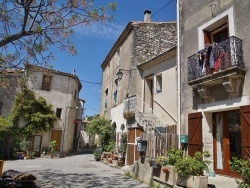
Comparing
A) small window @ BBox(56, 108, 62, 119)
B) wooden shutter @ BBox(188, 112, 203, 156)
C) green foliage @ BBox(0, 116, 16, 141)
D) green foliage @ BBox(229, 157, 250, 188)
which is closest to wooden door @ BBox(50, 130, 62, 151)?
small window @ BBox(56, 108, 62, 119)

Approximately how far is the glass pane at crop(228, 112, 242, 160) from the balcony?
126 centimetres

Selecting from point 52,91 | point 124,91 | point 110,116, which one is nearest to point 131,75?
point 124,91

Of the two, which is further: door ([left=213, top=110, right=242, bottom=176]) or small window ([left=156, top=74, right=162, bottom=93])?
small window ([left=156, top=74, right=162, bottom=93])

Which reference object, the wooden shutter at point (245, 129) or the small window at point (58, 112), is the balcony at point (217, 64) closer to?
the wooden shutter at point (245, 129)

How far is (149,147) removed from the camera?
10.2m

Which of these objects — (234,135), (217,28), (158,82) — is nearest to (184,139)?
(234,135)

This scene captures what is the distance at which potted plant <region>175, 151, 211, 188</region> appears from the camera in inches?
260

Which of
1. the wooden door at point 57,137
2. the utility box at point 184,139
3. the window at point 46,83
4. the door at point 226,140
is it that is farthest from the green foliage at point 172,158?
the window at point 46,83

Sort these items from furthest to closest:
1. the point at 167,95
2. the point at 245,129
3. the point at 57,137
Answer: the point at 57,137, the point at 167,95, the point at 245,129

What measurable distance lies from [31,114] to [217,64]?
17083 millimetres

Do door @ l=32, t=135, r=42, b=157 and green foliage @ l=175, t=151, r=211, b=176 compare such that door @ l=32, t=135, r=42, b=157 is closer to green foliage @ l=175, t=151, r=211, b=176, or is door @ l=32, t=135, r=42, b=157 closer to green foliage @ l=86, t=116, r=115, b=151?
green foliage @ l=86, t=116, r=115, b=151

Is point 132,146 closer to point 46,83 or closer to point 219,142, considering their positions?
point 219,142

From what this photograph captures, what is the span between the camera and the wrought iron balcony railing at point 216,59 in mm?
7153

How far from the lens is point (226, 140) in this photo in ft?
25.5
